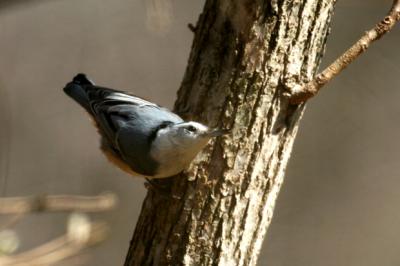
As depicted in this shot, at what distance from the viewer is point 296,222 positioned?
15.3 ft

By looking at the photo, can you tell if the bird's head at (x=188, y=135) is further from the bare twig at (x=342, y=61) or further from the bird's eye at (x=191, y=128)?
the bare twig at (x=342, y=61)

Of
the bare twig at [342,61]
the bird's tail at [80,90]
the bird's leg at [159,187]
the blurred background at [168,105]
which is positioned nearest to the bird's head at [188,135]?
the bird's leg at [159,187]

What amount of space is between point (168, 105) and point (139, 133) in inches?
77.7

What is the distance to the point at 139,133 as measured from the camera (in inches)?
105

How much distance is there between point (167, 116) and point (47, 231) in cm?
226

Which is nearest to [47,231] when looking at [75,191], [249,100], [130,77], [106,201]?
[75,191]

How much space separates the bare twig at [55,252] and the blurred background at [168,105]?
2.15 meters

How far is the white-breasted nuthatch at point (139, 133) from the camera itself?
2459 mm

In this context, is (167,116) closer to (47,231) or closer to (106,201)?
(106,201)

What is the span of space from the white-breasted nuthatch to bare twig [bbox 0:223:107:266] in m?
0.25

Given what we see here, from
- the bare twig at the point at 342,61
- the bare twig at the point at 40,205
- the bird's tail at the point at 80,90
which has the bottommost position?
the bare twig at the point at 40,205

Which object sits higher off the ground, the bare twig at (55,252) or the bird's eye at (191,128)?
the bird's eye at (191,128)

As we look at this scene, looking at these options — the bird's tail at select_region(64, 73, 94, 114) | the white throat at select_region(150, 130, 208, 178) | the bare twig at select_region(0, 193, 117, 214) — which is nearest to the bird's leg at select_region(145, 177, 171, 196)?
the white throat at select_region(150, 130, 208, 178)

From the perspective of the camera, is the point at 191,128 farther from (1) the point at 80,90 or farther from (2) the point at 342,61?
(1) the point at 80,90
